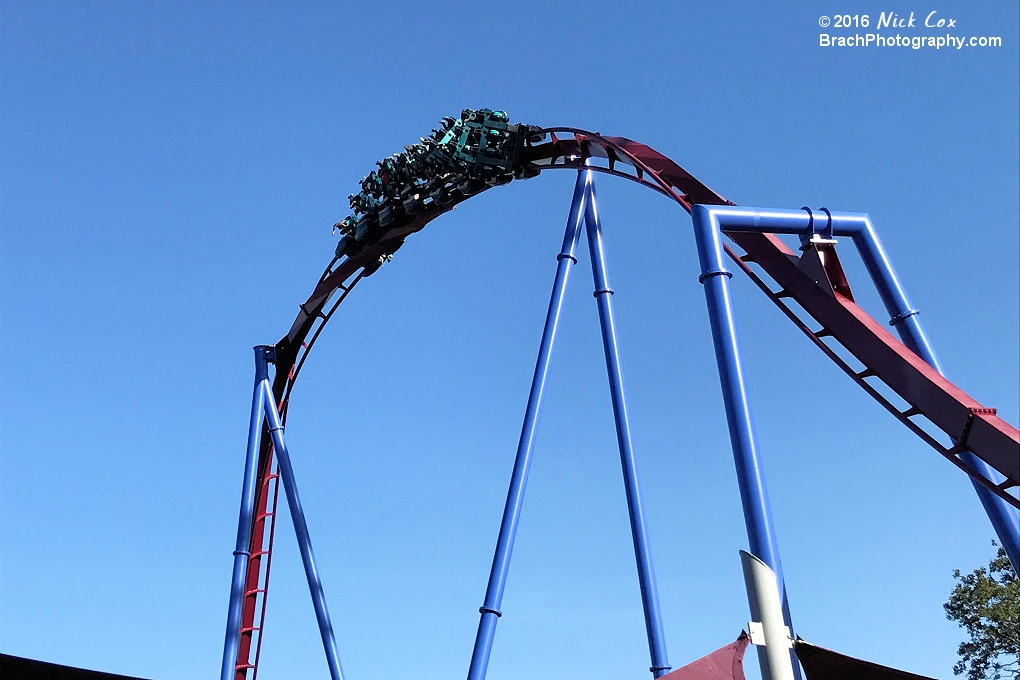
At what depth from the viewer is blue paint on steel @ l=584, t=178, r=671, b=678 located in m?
8.58

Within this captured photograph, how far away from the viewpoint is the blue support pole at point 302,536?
1049cm

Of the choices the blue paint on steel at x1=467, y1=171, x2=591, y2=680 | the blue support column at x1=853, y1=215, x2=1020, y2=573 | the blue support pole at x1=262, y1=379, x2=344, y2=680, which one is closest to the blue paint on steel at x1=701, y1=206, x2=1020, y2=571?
the blue support column at x1=853, y1=215, x2=1020, y2=573

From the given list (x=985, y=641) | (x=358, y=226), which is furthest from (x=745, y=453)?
(x=985, y=641)

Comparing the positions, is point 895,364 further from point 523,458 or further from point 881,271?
point 523,458

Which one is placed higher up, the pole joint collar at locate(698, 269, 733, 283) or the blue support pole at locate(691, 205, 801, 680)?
the pole joint collar at locate(698, 269, 733, 283)

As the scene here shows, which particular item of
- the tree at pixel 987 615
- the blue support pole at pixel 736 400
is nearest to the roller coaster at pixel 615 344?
the blue support pole at pixel 736 400

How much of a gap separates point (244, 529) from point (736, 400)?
23.9 feet

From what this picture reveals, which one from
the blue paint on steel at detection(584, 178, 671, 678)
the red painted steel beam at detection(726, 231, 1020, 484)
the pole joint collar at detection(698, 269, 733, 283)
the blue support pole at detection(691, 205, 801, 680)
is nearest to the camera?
the blue support pole at detection(691, 205, 801, 680)

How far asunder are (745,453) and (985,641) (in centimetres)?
1360

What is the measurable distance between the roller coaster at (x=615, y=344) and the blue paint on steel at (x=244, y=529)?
0.02m

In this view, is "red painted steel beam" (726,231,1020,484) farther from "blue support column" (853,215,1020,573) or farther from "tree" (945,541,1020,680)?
"tree" (945,541,1020,680)

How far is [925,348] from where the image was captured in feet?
24.2

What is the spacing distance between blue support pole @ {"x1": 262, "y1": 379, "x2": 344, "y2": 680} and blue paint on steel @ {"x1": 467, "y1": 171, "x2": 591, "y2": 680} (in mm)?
2929

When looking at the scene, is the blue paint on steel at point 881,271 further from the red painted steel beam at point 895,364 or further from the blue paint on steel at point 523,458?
the blue paint on steel at point 523,458
